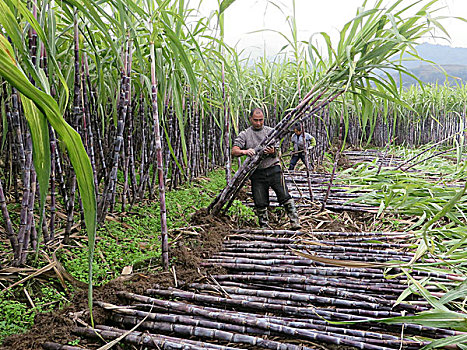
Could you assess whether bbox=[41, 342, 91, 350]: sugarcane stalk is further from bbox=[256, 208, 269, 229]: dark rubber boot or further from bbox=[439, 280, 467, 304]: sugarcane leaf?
bbox=[256, 208, 269, 229]: dark rubber boot

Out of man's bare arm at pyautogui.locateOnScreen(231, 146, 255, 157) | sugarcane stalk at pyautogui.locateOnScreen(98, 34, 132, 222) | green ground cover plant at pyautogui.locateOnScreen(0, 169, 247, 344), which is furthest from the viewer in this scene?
man's bare arm at pyautogui.locateOnScreen(231, 146, 255, 157)

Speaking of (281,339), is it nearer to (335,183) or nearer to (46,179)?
(46,179)

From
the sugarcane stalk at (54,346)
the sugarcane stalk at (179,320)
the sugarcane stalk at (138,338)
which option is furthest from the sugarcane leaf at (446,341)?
the sugarcane stalk at (54,346)

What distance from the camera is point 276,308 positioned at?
1.07 metres

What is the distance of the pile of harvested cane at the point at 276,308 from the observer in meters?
0.92

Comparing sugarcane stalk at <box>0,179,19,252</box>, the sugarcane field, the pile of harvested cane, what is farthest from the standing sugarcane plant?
sugarcane stalk at <box>0,179,19,252</box>

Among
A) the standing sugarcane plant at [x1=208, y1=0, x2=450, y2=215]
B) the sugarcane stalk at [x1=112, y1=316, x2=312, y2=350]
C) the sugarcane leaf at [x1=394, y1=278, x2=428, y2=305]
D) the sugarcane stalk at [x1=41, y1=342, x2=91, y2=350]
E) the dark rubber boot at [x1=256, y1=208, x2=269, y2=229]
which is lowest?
the sugarcane stalk at [x1=112, y1=316, x2=312, y2=350]

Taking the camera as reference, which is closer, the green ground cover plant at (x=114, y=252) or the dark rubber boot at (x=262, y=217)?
the green ground cover plant at (x=114, y=252)

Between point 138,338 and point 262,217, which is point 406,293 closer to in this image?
point 138,338

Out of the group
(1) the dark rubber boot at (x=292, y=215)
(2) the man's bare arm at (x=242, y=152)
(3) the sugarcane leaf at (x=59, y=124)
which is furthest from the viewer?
(1) the dark rubber boot at (x=292, y=215)

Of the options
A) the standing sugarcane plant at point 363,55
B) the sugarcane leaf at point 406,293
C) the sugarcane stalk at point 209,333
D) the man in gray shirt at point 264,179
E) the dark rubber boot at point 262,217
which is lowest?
the sugarcane stalk at point 209,333

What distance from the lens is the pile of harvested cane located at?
0.92 m

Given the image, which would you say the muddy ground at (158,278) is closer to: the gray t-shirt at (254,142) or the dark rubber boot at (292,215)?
the dark rubber boot at (292,215)

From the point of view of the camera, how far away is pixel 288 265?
1403 mm
